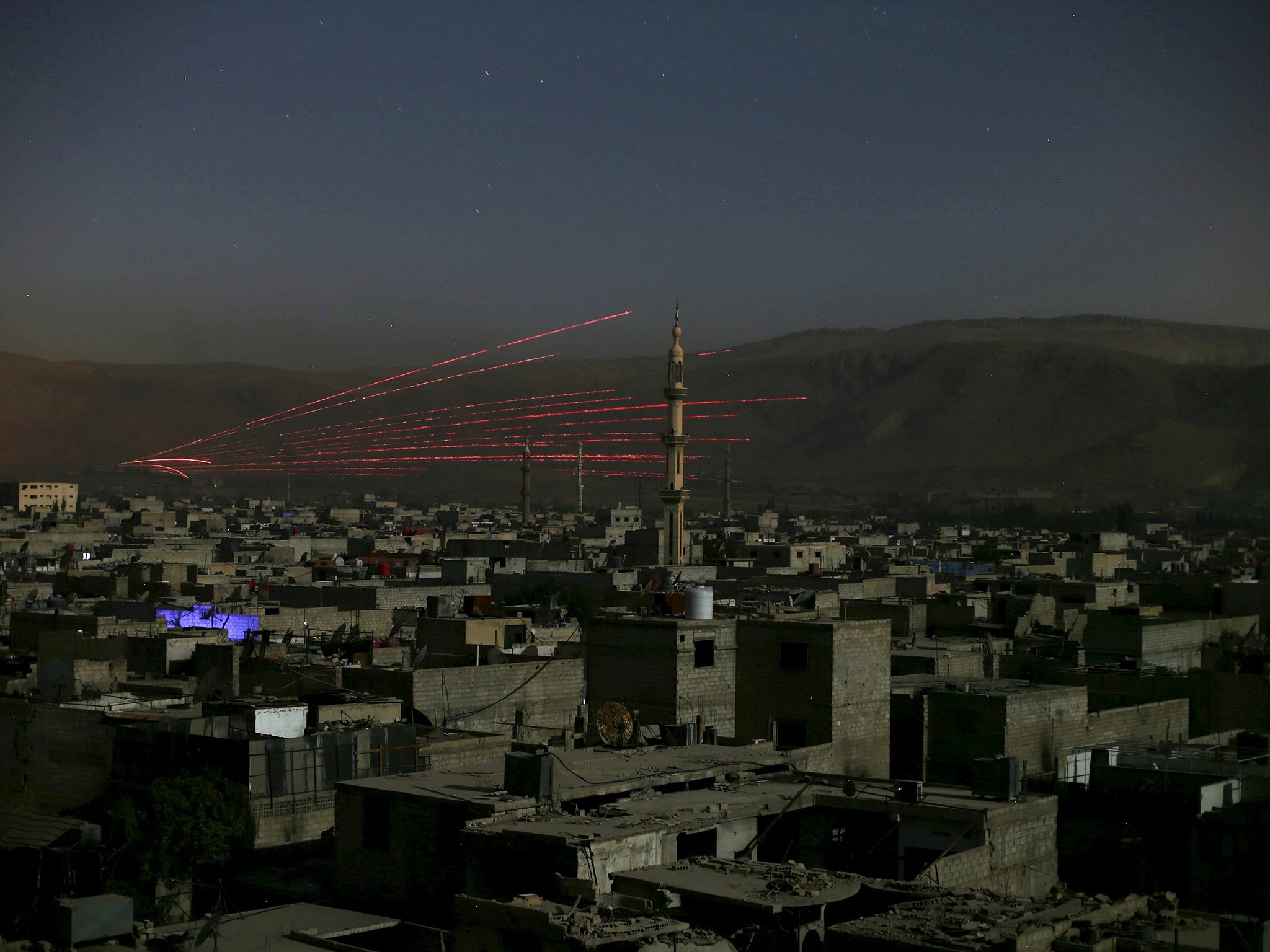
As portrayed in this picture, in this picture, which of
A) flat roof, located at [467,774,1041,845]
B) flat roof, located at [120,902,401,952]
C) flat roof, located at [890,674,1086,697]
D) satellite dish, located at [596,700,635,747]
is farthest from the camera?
flat roof, located at [890,674,1086,697]

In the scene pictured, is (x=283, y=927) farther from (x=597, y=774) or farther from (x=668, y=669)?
(x=668, y=669)

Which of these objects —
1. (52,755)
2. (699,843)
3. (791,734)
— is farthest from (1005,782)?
(52,755)

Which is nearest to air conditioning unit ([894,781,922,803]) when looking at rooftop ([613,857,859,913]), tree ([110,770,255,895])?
rooftop ([613,857,859,913])

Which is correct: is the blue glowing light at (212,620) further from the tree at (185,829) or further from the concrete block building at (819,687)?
the tree at (185,829)

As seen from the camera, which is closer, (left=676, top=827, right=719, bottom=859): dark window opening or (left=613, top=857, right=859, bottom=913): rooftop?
(left=613, top=857, right=859, bottom=913): rooftop

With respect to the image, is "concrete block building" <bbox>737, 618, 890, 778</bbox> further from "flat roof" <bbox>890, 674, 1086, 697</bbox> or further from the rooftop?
the rooftop
